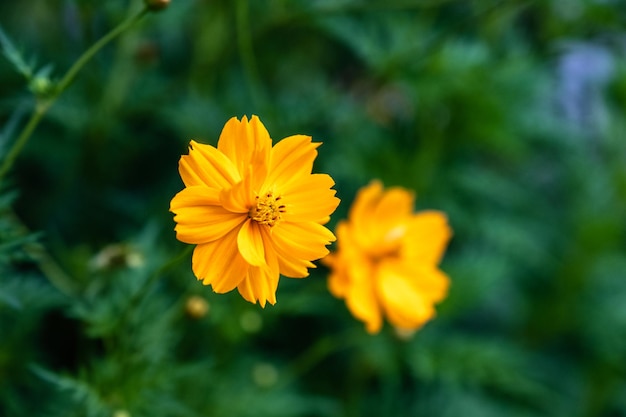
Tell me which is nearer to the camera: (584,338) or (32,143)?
(32,143)

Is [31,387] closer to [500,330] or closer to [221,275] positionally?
[221,275]

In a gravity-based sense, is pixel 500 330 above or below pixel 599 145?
below

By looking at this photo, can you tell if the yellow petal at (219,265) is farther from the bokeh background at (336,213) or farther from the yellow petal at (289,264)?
the bokeh background at (336,213)

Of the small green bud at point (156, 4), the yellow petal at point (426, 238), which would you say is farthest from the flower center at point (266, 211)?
the yellow petal at point (426, 238)

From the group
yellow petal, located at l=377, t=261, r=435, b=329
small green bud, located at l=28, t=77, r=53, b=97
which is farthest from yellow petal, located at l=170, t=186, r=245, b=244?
yellow petal, located at l=377, t=261, r=435, b=329

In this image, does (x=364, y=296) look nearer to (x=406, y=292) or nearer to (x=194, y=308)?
(x=406, y=292)

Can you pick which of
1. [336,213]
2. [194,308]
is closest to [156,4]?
[194,308]

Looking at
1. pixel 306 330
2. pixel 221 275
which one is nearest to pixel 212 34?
pixel 306 330
